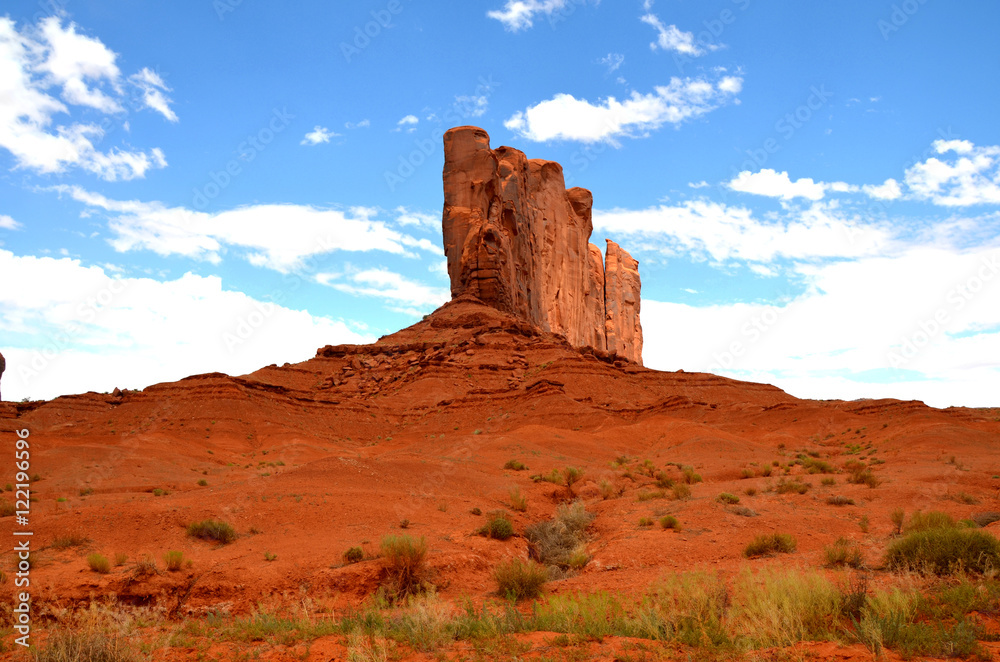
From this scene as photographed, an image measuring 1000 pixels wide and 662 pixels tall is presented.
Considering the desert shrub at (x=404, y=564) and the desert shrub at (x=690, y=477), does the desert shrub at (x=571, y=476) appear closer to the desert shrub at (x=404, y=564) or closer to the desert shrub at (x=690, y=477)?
the desert shrub at (x=690, y=477)

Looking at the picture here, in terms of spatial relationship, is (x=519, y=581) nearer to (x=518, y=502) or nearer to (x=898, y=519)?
(x=898, y=519)

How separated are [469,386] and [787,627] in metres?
35.0

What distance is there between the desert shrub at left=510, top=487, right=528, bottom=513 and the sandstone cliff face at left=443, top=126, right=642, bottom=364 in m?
35.4

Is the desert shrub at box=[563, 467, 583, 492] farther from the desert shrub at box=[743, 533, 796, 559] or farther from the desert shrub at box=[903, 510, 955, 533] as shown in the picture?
the desert shrub at box=[903, 510, 955, 533]

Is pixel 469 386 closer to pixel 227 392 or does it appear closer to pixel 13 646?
pixel 227 392

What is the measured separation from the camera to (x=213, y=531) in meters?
14.1

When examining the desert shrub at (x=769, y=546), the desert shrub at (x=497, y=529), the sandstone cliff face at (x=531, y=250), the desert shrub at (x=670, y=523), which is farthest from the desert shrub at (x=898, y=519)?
the sandstone cliff face at (x=531, y=250)

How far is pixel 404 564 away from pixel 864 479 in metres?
14.7

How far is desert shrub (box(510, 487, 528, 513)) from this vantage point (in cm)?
1828

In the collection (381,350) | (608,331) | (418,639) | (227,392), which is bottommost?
(418,639)

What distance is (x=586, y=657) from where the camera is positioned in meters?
6.46

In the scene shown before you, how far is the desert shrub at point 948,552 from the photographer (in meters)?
8.52

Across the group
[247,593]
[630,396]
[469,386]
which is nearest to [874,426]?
[630,396]

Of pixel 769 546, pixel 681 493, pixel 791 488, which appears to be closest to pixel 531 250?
pixel 681 493
